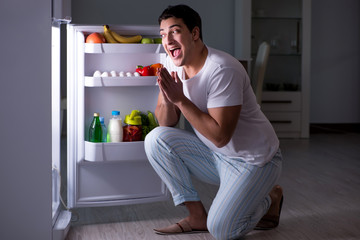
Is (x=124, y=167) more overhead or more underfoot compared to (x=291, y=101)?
more underfoot

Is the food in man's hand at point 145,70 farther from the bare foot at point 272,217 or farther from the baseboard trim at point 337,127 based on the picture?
the baseboard trim at point 337,127

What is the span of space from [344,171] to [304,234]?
147cm

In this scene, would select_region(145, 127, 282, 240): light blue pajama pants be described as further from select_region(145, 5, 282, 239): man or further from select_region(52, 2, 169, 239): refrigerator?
select_region(52, 2, 169, 239): refrigerator

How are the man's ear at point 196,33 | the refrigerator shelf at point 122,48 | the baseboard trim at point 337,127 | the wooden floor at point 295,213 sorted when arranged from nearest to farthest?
the man's ear at point 196,33
the wooden floor at point 295,213
the refrigerator shelf at point 122,48
the baseboard trim at point 337,127

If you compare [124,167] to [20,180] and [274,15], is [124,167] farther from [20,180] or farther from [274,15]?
[274,15]

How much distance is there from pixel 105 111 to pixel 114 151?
0.64 feet

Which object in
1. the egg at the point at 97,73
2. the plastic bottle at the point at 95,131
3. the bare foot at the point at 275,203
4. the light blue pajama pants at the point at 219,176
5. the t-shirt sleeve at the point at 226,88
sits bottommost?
the bare foot at the point at 275,203

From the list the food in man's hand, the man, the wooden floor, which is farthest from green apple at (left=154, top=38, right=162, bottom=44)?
the wooden floor

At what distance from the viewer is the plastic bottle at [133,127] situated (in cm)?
220

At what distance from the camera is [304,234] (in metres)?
2.01

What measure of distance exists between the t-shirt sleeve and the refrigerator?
0.48 meters

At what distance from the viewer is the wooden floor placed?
79.1 inches

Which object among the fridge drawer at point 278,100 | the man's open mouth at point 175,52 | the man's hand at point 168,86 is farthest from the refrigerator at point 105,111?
the fridge drawer at point 278,100

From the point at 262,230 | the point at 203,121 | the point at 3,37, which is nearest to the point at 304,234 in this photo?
the point at 262,230
